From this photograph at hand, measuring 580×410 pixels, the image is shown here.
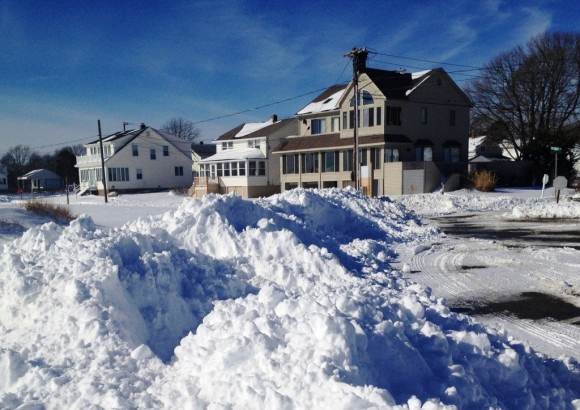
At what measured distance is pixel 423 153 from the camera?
3294cm

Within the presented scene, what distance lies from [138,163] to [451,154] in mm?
33377

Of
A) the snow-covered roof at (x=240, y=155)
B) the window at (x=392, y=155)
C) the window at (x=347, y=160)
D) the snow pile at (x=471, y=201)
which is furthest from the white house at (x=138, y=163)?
the snow pile at (x=471, y=201)

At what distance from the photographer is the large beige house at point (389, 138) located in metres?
30.4

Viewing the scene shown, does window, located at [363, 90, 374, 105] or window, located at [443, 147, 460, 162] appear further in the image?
window, located at [443, 147, 460, 162]

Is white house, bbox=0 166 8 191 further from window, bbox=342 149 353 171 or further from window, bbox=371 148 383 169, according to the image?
window, bbox=371 148 383 169

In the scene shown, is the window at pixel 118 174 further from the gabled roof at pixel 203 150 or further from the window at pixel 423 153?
the window at pixel 423 153

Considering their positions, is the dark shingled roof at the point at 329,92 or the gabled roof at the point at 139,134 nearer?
the dark shingled roof at the point at 329,92

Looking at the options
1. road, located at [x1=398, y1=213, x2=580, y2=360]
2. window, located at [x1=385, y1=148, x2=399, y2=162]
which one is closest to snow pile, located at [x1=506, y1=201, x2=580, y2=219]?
road, located at [x1=398, y1=213, x2=580, y2=360]

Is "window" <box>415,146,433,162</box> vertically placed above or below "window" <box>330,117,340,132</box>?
below

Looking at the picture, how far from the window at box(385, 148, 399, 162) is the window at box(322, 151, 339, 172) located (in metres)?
4.62

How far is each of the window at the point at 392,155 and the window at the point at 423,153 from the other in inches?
79.3

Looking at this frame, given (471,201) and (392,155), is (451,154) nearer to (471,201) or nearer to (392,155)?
(392,155)

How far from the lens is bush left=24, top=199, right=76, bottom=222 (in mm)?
14641

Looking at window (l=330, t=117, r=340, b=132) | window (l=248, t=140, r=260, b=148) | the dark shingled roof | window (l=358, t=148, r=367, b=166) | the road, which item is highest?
the dark shingled roof
